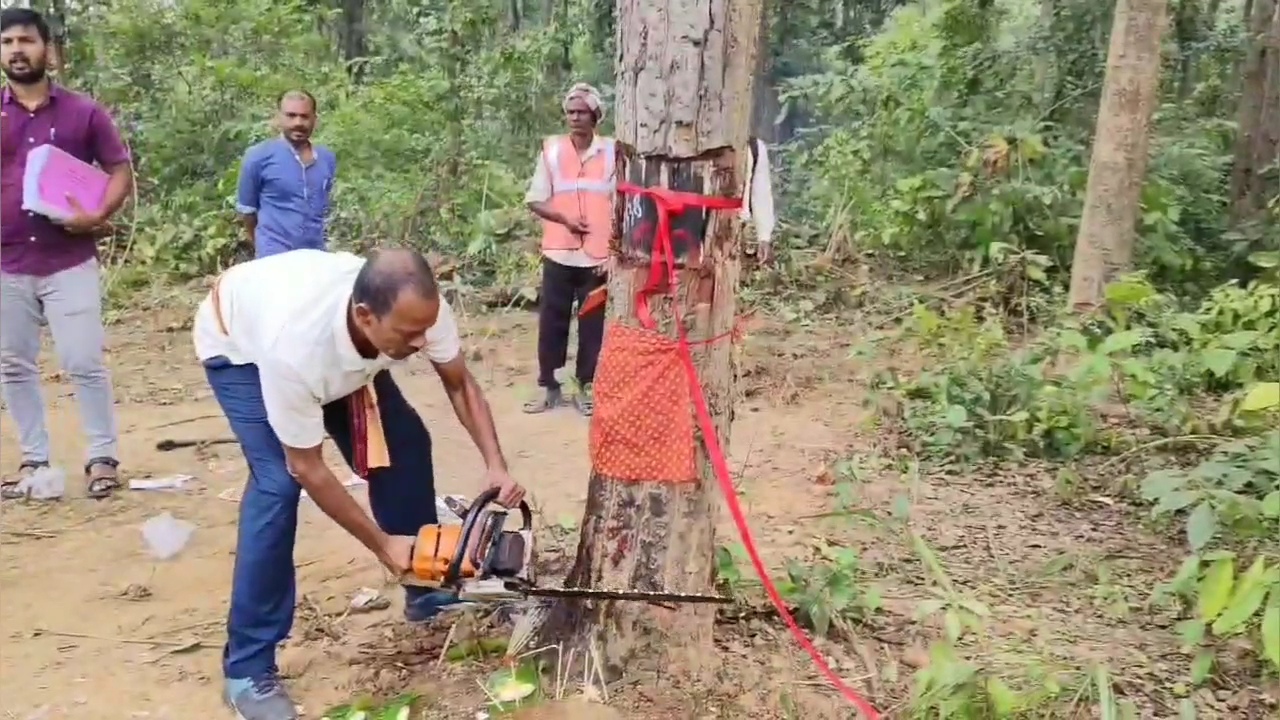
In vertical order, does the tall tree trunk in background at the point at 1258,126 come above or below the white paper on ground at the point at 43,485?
above

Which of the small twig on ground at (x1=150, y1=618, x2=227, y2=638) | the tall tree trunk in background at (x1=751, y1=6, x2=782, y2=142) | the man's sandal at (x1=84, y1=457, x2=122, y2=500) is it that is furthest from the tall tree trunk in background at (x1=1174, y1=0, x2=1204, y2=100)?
the small twig on ground at (x1=150, y1=618, x2=227, y2=638)

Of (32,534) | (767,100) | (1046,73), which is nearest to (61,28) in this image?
(32,534)

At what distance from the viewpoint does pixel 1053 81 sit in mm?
Result: 8352

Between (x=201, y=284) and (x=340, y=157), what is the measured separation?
1972 millimetres

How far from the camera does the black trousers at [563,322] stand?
571 centimetres

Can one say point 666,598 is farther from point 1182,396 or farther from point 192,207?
point 192,207

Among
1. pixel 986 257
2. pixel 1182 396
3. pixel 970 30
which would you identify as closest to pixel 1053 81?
pixel 970 30

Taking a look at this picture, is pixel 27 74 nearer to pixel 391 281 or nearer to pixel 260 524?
A: pixel 260 524

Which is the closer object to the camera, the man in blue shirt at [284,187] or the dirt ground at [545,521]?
the dirt ground at [545,521]

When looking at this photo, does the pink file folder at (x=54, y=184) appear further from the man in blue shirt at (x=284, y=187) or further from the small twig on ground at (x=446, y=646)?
the small twig on ground at (x=446, y=646)

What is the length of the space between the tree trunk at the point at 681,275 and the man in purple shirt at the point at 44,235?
2497mm

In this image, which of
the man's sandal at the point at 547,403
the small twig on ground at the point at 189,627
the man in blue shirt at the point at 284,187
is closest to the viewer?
the small twig on ground at the point at 189,627

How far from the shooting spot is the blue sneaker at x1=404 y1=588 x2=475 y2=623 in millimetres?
3336

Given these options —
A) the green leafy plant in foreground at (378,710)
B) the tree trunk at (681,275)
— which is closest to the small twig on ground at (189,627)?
the green leafy plant in foreground at (378,710)
